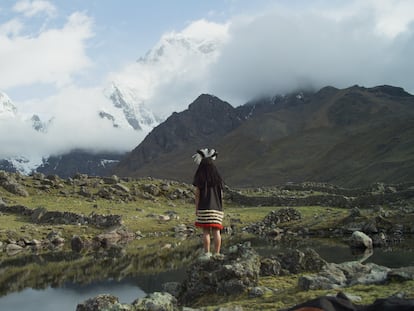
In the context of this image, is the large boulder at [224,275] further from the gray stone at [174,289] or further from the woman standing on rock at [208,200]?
the woman standing on rock at [208,200]

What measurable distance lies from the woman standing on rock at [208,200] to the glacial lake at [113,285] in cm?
325

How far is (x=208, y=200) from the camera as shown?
14805 mm

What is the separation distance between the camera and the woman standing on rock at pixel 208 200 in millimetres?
14742

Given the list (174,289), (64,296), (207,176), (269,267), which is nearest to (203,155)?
(207,176)

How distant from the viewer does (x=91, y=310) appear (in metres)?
12.1

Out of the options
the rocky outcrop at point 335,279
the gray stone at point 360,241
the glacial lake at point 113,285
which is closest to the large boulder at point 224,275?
the rocky outcrop at point 335,279

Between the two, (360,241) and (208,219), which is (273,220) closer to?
(360,241)

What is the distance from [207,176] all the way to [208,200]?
0.77 metres

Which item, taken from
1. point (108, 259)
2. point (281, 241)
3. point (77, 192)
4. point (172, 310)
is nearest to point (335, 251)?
point (281, 241)

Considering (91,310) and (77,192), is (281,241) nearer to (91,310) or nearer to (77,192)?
(91,310)

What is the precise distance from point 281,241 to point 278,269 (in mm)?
16409

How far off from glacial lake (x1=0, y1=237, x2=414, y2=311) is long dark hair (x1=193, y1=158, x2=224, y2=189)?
4.34 metres

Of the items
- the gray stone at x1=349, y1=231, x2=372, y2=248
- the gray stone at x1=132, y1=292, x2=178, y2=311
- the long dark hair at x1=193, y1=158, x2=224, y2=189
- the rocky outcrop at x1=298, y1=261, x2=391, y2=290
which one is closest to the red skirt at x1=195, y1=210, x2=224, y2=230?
the long dark hair at x1=193, y1=158, x2=224, y2=189

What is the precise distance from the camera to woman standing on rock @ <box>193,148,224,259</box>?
14742 millimetres
